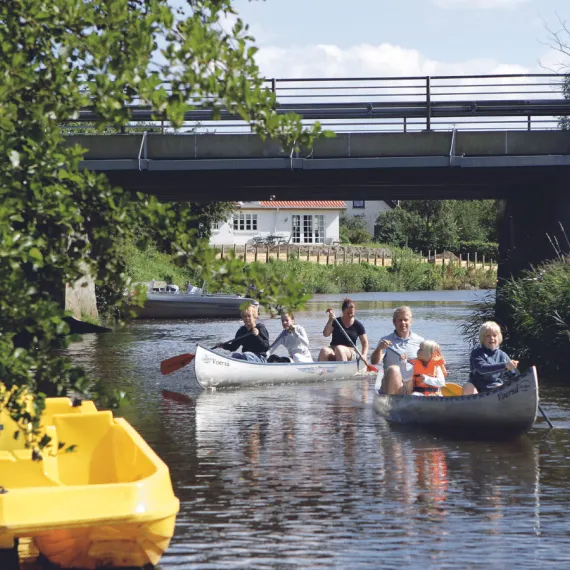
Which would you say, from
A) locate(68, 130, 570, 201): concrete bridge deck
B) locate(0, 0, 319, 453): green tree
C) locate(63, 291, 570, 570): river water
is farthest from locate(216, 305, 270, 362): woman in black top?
locate(0, 0, 319, 453): green tree

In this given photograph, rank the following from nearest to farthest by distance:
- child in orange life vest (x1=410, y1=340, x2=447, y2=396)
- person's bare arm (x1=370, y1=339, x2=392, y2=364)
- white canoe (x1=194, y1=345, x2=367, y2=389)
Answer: child in orange life vest (x1=410, y1=340, x2=447, y2=396) < person's bare arm (x1=370, y1=339, x2=392, y2=364) < white canoe (x1=194, y1=345, x2=367, y2=389)

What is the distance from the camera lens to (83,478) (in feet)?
27.8

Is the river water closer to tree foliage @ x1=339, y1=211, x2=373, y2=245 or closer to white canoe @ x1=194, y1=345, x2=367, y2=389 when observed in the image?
white canoe @ x1=194, y1=345, x2=367, y2=389

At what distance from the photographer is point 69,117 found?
5508 millimetres

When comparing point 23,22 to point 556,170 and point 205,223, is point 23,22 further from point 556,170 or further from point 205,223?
point 205,223

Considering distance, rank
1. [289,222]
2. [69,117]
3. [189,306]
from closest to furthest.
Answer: [69,117] < [189,306] < [289,222]

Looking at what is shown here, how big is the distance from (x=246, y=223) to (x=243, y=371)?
6406cm

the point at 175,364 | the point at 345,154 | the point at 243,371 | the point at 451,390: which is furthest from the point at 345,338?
the point at 345,154

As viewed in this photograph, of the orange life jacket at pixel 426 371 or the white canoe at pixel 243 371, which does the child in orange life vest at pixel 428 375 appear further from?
the white canoe at pixel 243 371

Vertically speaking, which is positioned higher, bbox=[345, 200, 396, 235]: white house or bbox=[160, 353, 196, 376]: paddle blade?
bbox=[345, 200, 396, 235]: white house

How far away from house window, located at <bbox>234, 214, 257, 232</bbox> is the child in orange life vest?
67.5 metres

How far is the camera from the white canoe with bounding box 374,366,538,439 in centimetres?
1181

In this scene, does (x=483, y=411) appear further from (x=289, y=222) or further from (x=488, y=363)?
(x=289, y=222)

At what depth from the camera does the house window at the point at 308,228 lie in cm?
8238
